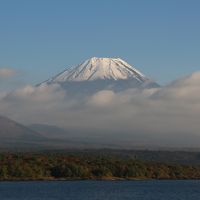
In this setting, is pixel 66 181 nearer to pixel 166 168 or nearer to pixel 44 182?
pixel 44 182

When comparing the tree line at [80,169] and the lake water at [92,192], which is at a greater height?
the tree line at [80,169]

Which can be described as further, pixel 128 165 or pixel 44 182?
pixel 128 165

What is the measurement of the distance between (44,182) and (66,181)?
22.2ft

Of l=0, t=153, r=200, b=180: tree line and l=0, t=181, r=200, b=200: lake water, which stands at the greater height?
l=0, t=153, r=200, b=180: tree line

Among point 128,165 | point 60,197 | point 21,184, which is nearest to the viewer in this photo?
point 60,197

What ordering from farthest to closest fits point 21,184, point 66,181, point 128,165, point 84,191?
point 128,165 < point 66,181 < point 21,184 < point 84,191

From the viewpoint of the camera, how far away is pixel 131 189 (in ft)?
468

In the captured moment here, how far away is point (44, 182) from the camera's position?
543 feet

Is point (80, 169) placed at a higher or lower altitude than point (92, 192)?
higher

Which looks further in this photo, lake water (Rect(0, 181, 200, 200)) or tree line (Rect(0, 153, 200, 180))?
tree line (Rect(0, 153, 200, 180))

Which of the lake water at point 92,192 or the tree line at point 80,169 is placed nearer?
the lake water at point 92,192

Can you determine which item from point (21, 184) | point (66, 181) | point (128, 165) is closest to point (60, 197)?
point (21, 184)

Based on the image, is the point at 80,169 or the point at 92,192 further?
the point at 80,169

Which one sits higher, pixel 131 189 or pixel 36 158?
pixel 36 158
